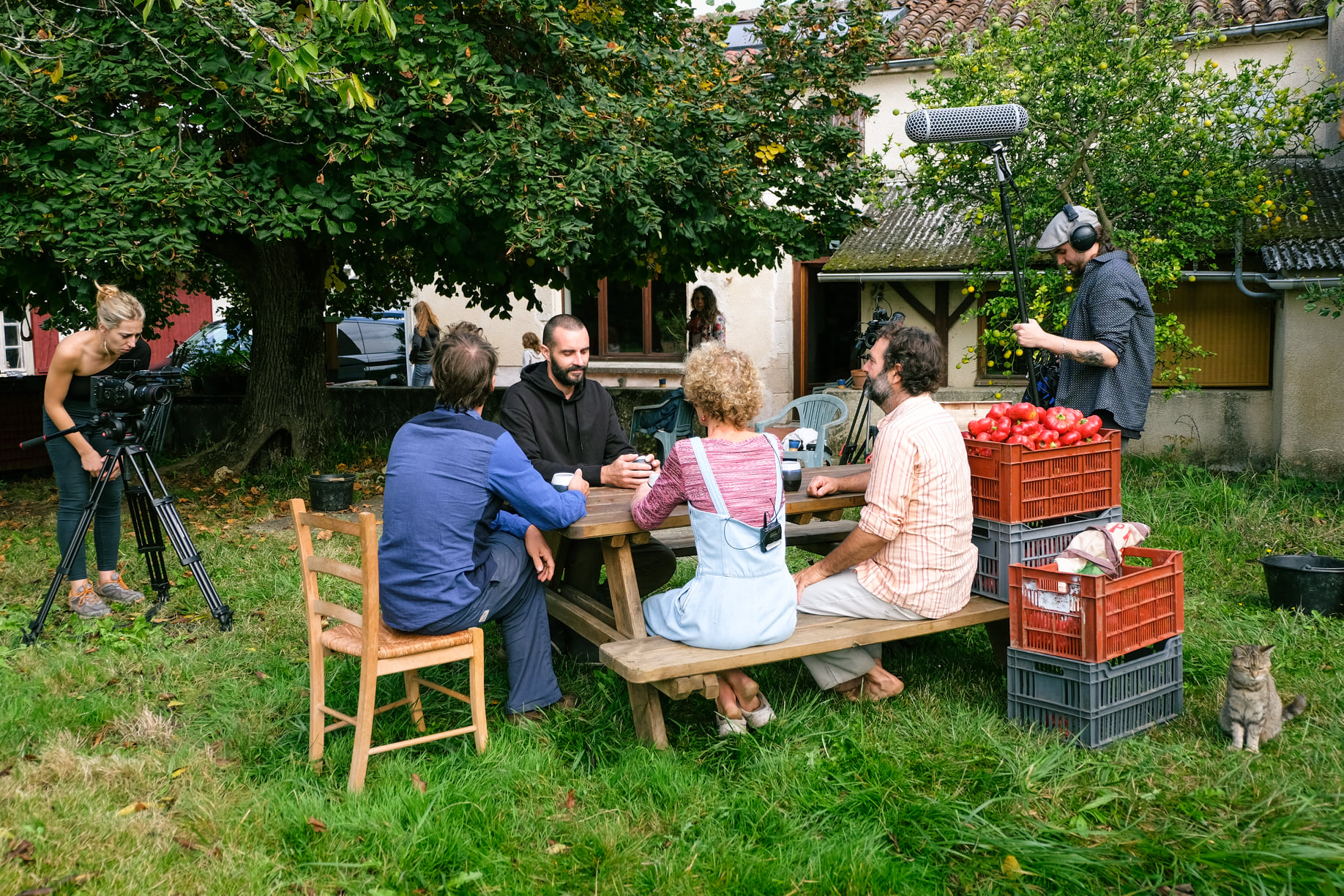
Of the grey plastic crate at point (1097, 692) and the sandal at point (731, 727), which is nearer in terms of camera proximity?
the grey plastic crate at point (1097, 692)

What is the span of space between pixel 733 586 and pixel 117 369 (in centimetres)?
388

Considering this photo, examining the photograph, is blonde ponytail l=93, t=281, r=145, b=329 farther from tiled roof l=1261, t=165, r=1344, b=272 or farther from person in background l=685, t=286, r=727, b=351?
tiled roof l=1261, t=165, r=1344, b=272

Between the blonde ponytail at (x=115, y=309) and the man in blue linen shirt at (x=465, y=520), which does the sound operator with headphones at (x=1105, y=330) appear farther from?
the blonde ponytail at (x=115, y=309)

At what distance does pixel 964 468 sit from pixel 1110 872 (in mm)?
1506

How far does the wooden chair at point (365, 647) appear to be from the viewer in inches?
130

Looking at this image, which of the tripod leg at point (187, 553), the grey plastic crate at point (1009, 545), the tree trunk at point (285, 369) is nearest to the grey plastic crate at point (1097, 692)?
the grey plastic crate at point (1009, 545)

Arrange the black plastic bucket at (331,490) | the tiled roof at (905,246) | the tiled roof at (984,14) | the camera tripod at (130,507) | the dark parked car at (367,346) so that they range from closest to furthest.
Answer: the camera tripod at (130,507), the black plastic bucket at (331,490), the tiled roof at (905,246), the tiled roof at (984,14), the dark parked car at (367,346)

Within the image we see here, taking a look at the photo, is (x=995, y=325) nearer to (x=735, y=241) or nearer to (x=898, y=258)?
(x=898, y=258)

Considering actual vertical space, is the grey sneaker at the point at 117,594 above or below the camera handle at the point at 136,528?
below

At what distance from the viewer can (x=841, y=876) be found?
9.30 ft

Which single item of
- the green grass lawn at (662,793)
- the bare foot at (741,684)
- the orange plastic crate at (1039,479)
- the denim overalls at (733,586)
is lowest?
the green grass lawn at (662,793)

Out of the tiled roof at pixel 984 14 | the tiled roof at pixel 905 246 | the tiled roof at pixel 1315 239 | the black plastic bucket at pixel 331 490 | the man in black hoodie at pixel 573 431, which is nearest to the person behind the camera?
the man in black hoodie at pixel 573 431

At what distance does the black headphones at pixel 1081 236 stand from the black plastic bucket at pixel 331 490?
566 centimetres

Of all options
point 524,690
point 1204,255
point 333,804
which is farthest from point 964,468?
point 1204,255
